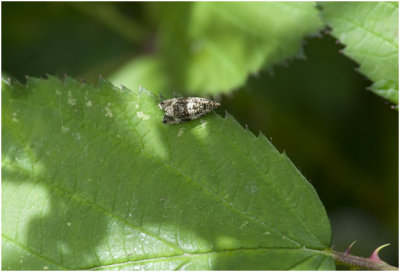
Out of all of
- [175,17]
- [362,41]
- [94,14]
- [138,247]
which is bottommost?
[138,247]

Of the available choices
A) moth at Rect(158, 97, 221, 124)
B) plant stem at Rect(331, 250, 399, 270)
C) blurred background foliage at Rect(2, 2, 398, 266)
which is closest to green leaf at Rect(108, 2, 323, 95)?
blurred background foliage at Rect(2, 2, 398, 266)

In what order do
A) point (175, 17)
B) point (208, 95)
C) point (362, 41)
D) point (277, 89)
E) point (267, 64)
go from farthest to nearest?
point (277, 89) → point (175, 17) → point (208, 95) → point (267, 64) → point (362, 41)

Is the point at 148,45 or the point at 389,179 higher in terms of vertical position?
the point at 148,45

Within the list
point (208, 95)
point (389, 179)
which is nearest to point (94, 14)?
point (208, 95)

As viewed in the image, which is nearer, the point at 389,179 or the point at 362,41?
the point at 362,41

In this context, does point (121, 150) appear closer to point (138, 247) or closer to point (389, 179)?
point (138, 247)

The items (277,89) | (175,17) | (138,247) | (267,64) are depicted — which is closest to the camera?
(138,247)

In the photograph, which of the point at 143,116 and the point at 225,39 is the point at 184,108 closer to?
the point at 143,116
